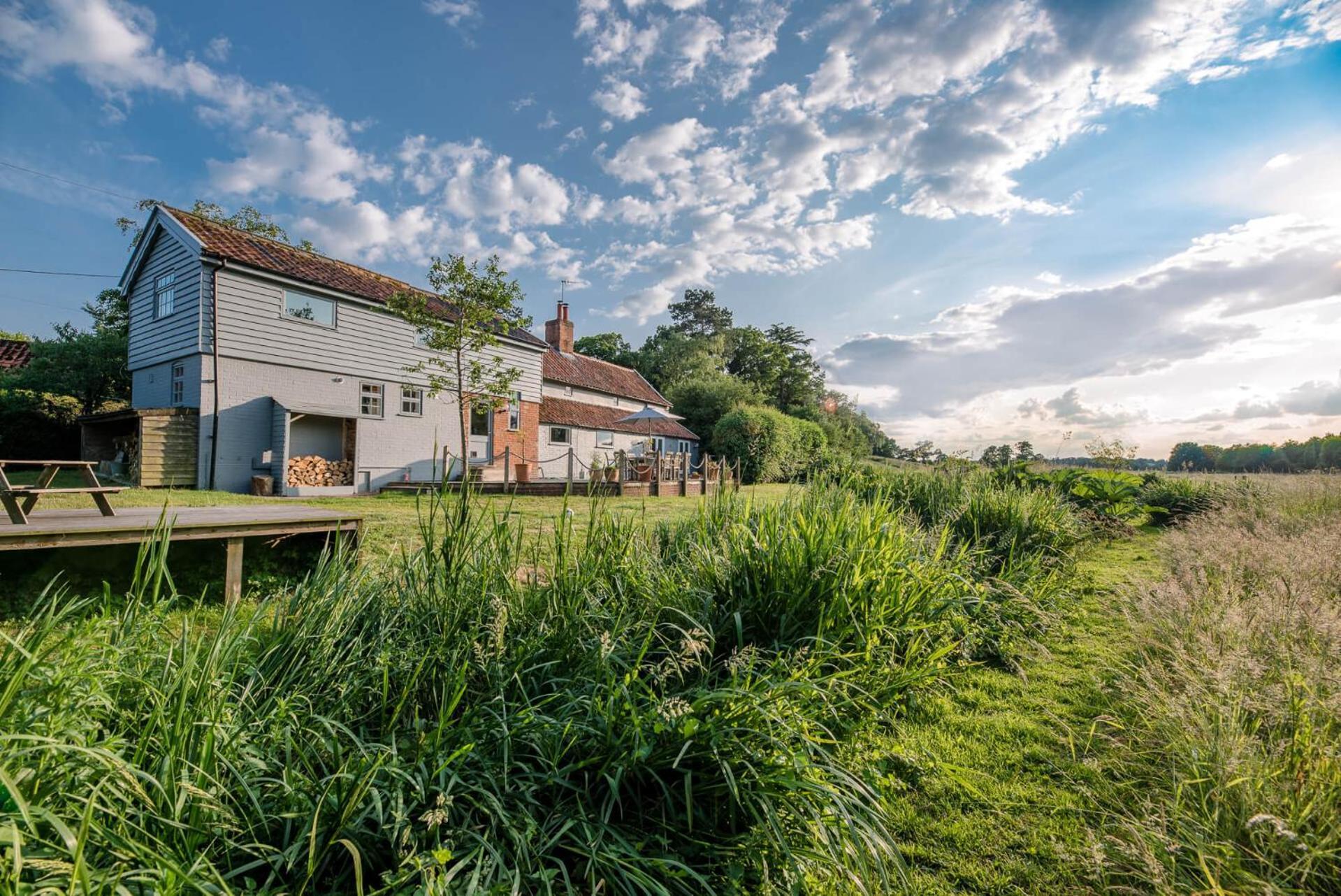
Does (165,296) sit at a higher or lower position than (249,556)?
higher

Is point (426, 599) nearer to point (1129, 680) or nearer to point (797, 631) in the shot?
point (797, 631)

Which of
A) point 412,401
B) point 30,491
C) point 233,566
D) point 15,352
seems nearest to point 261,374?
point 412,401

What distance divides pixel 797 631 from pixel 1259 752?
1.82 meters

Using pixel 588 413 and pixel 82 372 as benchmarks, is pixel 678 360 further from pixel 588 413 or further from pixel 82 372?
pixel 82 372

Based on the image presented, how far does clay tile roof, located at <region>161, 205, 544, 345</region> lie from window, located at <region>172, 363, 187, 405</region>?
9.97 feet

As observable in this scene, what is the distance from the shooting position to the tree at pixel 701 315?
46938mm

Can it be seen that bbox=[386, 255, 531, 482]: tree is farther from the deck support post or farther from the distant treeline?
the distant treeline

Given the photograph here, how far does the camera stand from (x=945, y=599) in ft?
11.4

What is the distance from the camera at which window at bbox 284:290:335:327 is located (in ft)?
47.9

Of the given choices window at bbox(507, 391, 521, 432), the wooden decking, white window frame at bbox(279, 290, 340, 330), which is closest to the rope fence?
window at bbox(507, 391, 521, 432)

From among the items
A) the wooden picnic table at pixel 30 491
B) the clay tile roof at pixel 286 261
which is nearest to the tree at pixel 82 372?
the clay tile roof at pixel 286 261

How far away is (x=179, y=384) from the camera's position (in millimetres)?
13820

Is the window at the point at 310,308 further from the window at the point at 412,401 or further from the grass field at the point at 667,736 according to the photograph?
the grass field at the point at 667,736

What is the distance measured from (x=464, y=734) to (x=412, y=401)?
17377 mm
